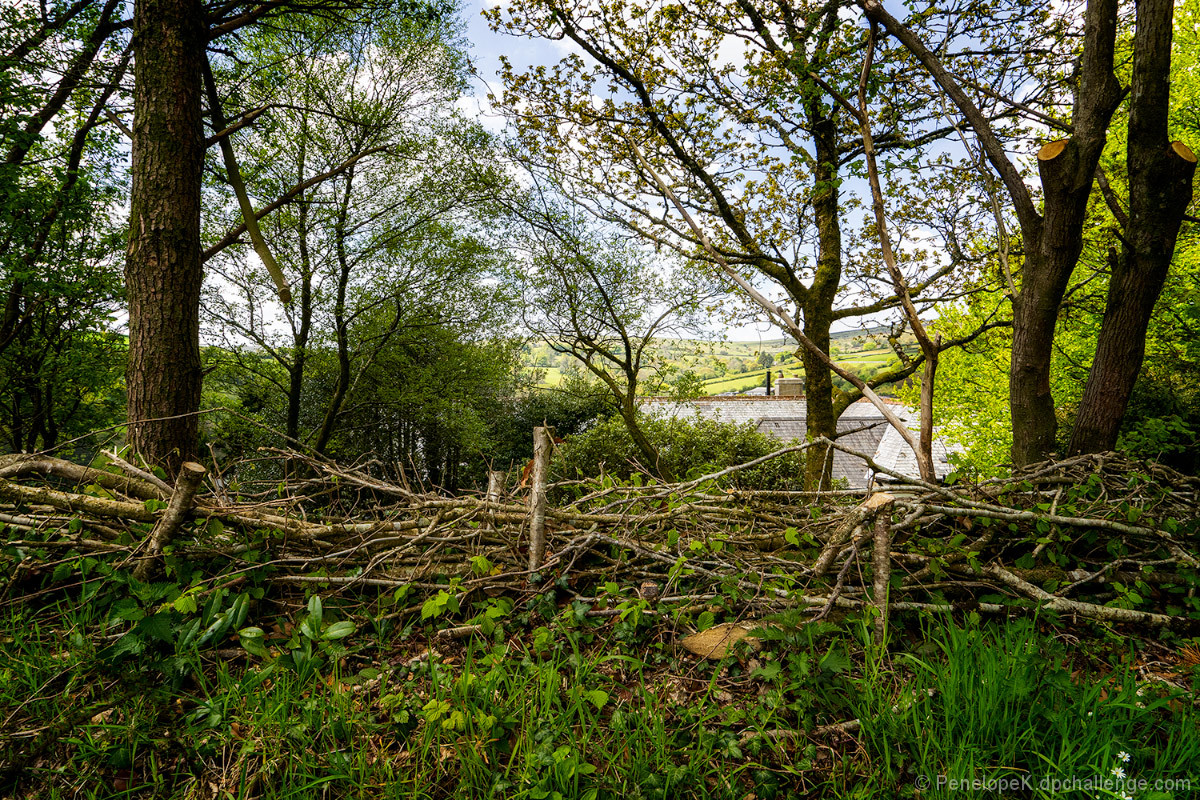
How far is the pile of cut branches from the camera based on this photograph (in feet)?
7.14

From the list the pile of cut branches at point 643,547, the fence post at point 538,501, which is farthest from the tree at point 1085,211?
the fence post at point 538,501

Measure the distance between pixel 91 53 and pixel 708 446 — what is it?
51.6 ft

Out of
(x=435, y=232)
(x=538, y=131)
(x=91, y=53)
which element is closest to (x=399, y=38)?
(x=435, y=232)

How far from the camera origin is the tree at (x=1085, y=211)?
323cm

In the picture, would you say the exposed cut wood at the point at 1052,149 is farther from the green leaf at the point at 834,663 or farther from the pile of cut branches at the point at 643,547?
the green leaf at the point at 834,663

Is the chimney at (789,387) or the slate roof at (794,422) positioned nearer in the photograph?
the slate roof at (794,422)


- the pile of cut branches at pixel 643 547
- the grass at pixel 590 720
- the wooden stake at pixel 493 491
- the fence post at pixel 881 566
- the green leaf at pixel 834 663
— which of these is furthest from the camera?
the wooden stake at pixel 493 491

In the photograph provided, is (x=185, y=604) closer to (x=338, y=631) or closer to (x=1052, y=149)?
(x=338, y=631)

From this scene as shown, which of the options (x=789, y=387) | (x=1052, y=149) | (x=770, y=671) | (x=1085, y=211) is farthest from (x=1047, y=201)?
(x=789, y=387)

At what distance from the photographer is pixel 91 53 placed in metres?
7.71

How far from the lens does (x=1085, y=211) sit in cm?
324

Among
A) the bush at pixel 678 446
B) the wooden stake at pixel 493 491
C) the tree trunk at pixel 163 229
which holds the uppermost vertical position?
the tree trunk at pixel 163 229

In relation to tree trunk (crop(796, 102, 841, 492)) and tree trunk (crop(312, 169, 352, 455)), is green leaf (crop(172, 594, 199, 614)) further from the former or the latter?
tree trunk (crop(312, 169, 352, 455))

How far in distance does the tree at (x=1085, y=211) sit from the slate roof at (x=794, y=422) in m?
13.0
